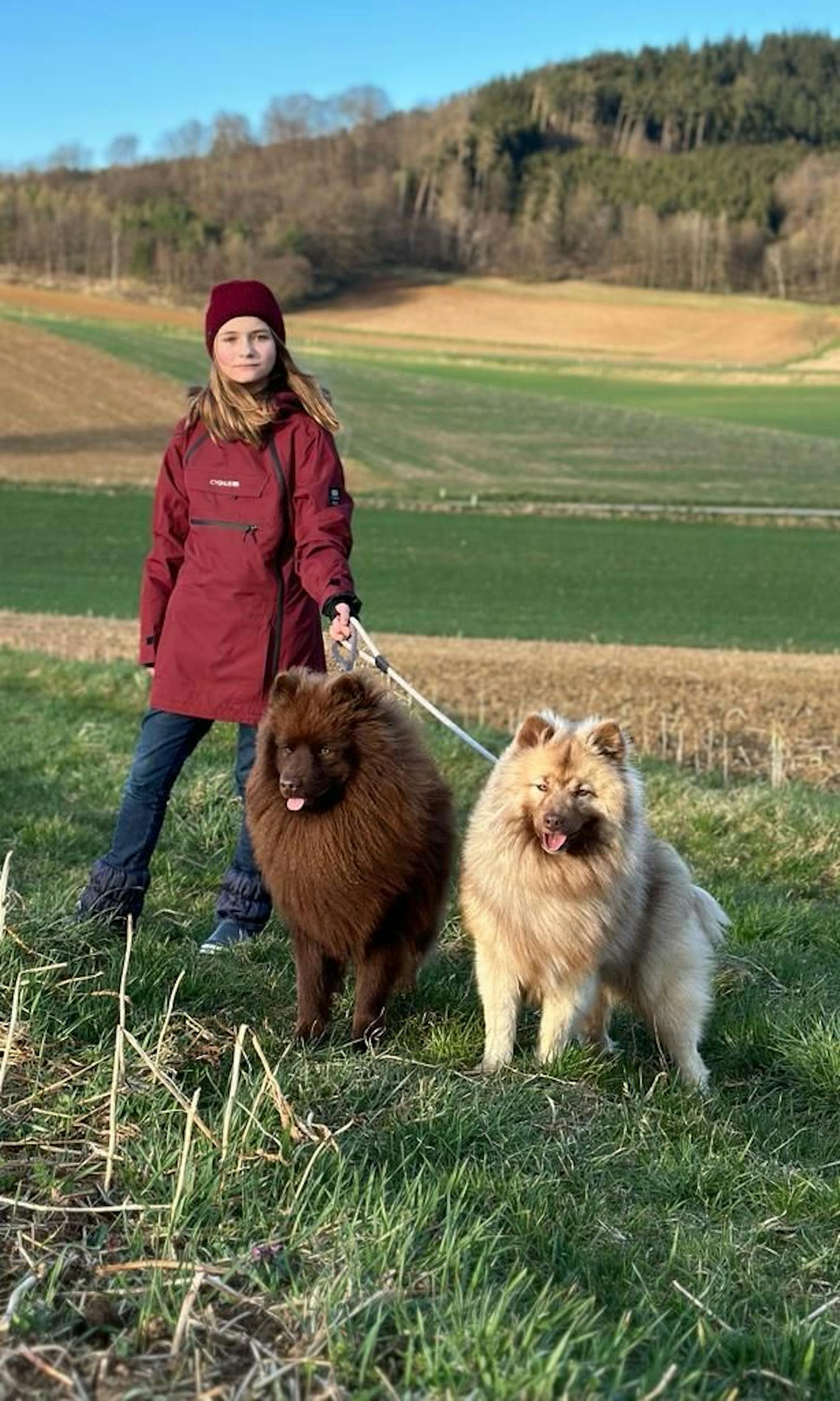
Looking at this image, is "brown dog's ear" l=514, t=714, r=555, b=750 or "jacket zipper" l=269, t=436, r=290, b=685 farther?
"jacket zipper" l=269, t=436, r=290, b=685

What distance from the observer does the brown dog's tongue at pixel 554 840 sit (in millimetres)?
4246

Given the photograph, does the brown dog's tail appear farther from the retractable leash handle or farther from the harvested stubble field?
the harvested stubble field

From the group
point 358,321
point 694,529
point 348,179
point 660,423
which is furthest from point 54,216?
point 694,529

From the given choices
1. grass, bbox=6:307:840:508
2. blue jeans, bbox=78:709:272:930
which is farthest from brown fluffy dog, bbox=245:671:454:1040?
grass, bbox=6:307:840:508

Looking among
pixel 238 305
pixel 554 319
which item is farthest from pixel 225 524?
pixel 554 319

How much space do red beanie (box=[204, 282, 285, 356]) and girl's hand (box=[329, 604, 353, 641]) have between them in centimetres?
116

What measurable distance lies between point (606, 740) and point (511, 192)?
435 feet

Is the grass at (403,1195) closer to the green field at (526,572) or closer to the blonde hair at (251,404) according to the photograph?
the blonde hair at (251,404)

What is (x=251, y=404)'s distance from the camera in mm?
5191

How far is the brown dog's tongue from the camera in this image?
A: 4.25 metres

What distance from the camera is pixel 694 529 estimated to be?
3700 centimetres

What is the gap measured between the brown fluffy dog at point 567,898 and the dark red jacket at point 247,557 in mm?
1180

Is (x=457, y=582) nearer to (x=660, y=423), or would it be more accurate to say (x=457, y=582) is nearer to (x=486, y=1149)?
(x=486, y=1149)

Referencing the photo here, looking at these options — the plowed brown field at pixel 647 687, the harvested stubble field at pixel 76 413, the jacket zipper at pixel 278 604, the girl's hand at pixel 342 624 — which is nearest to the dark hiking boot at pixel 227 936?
the jacket zipper at pixel 278 604
